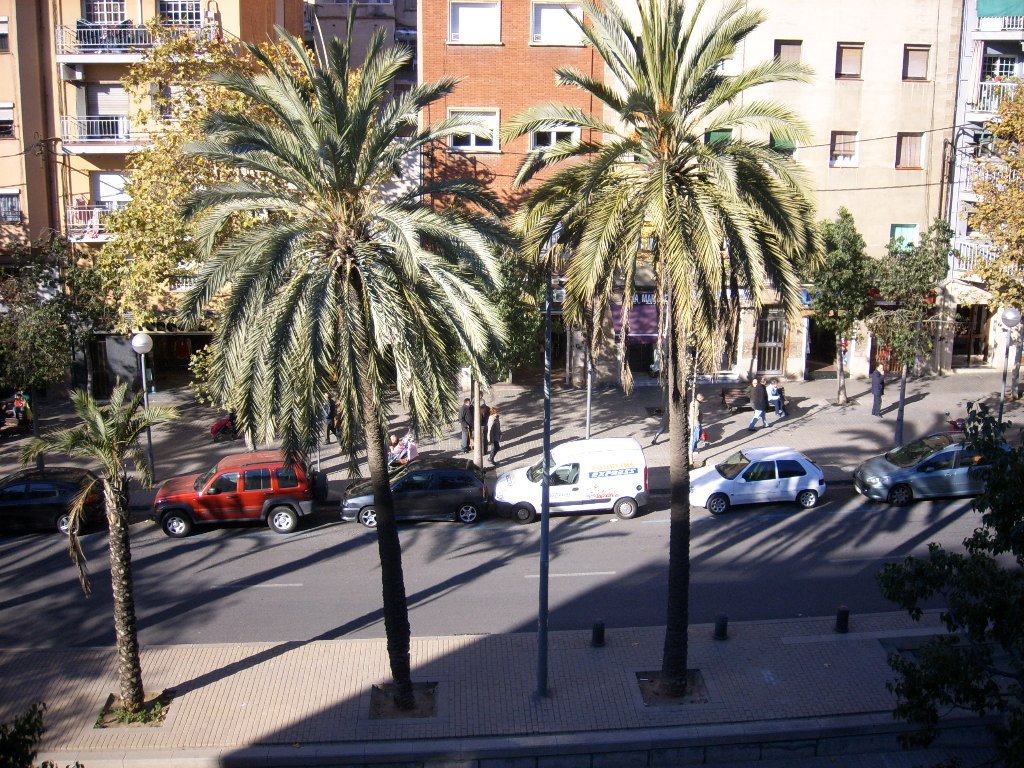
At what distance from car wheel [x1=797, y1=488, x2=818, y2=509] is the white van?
3.55 m

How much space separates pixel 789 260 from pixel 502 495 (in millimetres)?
9659

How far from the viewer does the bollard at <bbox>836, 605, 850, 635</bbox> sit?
14.8m

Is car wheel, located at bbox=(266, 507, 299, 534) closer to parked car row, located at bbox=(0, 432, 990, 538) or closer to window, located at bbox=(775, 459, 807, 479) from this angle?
parked car row, located at bbox=(0, 432, 990, 538)

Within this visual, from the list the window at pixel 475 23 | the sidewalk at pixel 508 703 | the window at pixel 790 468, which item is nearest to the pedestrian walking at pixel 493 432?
the window at pixel 790 468

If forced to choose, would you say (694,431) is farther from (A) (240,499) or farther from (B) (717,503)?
(A) (240,499)

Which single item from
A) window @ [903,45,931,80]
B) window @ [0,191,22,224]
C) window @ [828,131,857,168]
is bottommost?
window @ [0,191,22,224]

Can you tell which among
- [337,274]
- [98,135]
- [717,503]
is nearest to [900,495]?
[717,503]

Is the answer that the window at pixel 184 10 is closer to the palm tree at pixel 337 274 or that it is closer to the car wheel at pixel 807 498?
the palm tree at pixel 337 274

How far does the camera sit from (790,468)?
20.6m

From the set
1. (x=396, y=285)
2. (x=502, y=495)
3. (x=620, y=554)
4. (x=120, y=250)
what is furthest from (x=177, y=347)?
(x=396, y=285)

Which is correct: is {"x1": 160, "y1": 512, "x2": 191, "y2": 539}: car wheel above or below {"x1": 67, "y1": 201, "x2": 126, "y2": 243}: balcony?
below

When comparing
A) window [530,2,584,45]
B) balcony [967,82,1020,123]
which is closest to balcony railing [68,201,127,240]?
window [530,2,584,45]

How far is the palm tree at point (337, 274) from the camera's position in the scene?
11641 mm

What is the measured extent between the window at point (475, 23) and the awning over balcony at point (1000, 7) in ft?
53.2
